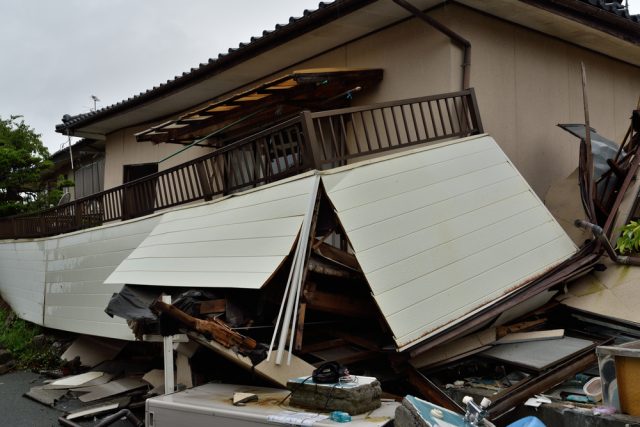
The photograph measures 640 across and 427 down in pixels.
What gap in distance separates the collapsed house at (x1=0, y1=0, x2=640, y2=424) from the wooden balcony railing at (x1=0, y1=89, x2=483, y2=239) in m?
0.04

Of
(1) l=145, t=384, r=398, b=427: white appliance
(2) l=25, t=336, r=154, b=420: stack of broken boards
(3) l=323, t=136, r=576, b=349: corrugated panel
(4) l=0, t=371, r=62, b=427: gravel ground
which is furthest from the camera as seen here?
(2) l=25, t=336, r=154, b=420: stack of broken boards

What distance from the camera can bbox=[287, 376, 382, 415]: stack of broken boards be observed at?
15.0ft

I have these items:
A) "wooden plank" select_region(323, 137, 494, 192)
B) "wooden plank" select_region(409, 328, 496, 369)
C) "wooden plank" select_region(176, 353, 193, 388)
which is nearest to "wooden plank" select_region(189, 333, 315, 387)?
"wooden plank" select_region(176, 353, 193, 388)

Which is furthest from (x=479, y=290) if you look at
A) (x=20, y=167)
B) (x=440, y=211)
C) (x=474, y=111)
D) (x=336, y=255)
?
(x=20, y=167)

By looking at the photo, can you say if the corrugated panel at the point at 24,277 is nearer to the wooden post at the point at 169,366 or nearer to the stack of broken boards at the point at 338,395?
the wooden post at the point at 169,366

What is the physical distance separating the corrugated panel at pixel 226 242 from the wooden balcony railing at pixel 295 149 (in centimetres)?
34

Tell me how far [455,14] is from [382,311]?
4817 millimetres

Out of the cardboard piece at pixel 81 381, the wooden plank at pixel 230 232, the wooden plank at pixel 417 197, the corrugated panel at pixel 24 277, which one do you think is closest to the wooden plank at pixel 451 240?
the wooden plank at pixel 417 197

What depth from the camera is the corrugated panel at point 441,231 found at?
18.2ft

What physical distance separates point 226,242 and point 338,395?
8.52 ft

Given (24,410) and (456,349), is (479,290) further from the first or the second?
(24,410)

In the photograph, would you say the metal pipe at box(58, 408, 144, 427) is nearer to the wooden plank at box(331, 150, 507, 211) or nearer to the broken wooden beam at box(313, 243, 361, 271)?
the broken wooden beam at box(313, 243, 361, 271)

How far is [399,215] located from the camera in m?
6.01

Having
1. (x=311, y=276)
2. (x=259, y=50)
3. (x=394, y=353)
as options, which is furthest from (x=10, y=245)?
(x=394, y=353)
